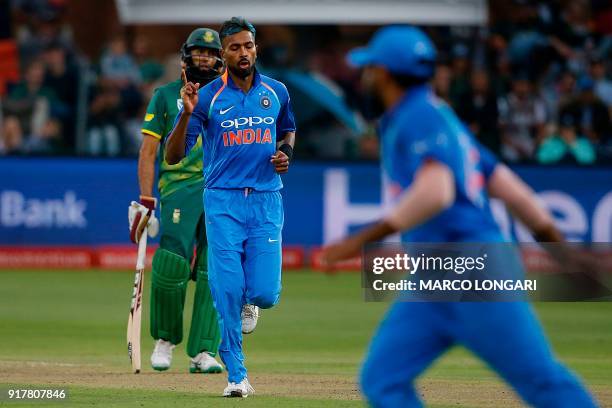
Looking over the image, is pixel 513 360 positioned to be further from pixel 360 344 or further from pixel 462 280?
pixel 360 344

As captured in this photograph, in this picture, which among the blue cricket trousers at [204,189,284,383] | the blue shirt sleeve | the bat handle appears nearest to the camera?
the blue cricket trousers at [204,189,284,383]

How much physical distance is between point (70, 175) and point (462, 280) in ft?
48.9

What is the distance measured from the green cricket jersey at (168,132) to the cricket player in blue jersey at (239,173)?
118cm

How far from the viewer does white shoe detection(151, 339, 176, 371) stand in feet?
36.4

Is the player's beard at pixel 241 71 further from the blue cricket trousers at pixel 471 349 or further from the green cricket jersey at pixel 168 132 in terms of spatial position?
the blue cricket trousers at pixel 471 349

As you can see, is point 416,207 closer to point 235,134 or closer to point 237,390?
point 237,390

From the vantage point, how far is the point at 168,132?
36.2 ft

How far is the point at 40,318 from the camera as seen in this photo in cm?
1538

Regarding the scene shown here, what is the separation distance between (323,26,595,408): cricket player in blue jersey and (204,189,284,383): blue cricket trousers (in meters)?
3.34

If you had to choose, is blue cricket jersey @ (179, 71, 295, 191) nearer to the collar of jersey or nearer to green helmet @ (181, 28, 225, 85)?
the collar of jersey

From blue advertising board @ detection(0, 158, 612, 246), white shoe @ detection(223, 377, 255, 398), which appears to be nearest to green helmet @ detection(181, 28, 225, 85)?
white shoe @ detection(223, 377, 255, 398)

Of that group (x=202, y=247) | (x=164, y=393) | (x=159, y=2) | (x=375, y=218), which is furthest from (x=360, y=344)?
(x=159, y=2)

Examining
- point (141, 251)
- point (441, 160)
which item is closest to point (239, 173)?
point (141, 251)

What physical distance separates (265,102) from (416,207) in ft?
14.0
